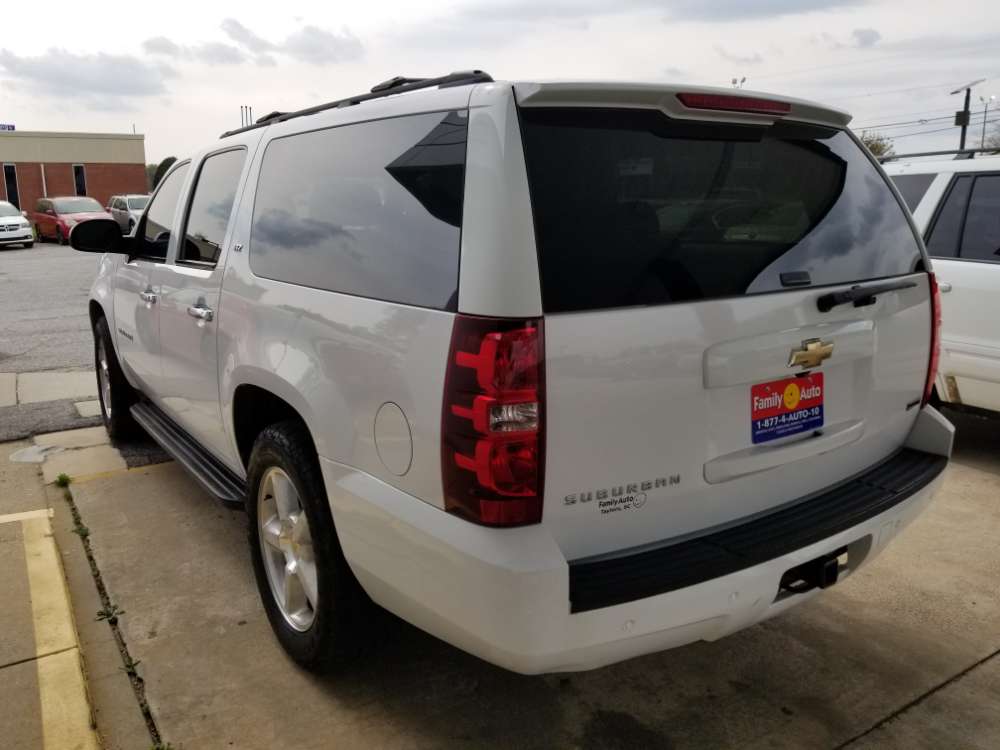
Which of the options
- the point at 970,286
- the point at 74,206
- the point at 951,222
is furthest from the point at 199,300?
the point at 74,206

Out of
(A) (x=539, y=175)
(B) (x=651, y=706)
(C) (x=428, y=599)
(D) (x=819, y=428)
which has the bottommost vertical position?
(B) (x=651, y=706)

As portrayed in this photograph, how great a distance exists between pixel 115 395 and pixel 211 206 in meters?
2.31

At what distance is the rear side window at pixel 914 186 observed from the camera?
214 inches

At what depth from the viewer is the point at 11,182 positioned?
5181 centimetres

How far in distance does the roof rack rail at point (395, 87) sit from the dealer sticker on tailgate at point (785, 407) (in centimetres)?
116

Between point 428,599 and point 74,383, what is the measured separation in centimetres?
649

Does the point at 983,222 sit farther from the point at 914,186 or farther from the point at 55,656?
the point at 55,656

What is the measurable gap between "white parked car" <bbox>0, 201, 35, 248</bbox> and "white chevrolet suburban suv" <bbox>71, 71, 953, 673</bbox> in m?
28.7

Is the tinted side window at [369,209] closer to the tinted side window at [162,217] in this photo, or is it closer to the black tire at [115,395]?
the tinted side window at [162,217]

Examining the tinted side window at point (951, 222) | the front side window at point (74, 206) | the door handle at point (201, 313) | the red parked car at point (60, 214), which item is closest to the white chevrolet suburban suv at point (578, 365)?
the door handle at point (201, 313)

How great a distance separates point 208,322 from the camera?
3498 mm

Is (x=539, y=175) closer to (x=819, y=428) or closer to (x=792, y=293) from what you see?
(x=792, y=293)

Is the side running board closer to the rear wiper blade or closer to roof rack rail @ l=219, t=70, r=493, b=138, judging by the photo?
roof rack rail @ l=219, t=70, r=493, b=138

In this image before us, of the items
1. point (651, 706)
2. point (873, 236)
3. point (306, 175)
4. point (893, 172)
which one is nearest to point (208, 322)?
point (306, 175)
